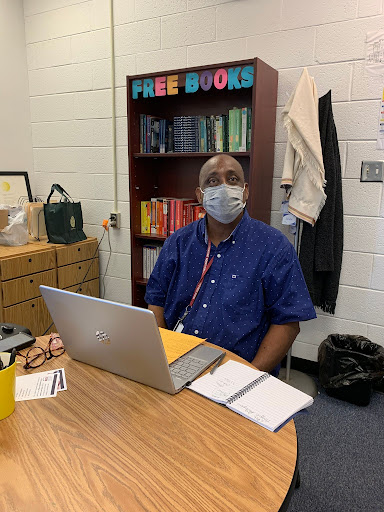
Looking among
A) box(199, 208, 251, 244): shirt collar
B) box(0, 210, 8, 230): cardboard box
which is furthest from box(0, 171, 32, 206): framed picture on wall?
box(199, 208, 251, 244): shirt collar

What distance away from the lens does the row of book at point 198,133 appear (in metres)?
2.32

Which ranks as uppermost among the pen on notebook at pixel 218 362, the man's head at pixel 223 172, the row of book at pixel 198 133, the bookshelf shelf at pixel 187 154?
the row of book at pixel 198 133

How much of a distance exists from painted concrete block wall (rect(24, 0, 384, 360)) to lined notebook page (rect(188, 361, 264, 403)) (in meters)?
1.53

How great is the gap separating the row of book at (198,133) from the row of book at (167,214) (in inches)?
13.4

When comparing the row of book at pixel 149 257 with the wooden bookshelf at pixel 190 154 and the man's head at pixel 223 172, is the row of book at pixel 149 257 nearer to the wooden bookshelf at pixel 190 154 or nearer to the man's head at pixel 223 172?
the wooden bookshelf at pixel 190 154

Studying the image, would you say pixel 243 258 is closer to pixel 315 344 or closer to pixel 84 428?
pixel 84 428

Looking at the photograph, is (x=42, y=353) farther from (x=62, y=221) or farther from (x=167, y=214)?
(x=62, y=221)

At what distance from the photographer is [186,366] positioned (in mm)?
1107

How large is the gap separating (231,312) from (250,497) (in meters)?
0.82

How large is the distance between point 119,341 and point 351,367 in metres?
1.73

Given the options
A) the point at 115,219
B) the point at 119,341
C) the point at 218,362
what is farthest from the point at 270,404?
the point at 115,219

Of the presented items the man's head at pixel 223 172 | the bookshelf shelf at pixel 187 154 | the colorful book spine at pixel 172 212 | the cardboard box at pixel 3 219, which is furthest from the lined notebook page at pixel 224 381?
the cardboard box at pixel 3 219

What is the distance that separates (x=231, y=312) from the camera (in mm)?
A: 1480

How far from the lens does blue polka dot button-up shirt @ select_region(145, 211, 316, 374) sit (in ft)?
4.73
